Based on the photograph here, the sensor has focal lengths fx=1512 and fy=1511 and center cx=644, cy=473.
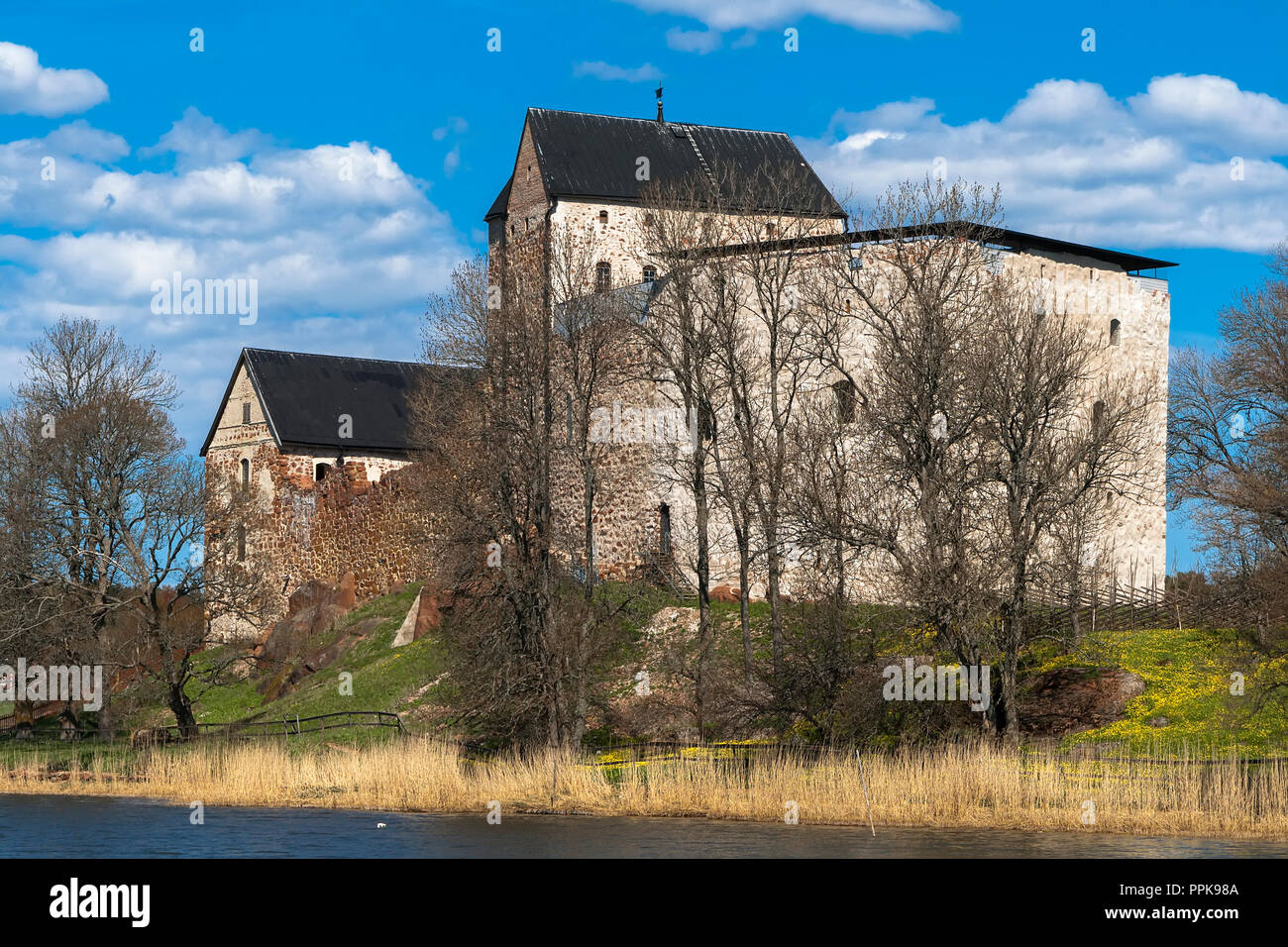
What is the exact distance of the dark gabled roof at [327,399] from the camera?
2226 inches

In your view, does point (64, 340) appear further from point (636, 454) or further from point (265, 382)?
point (636, 454)

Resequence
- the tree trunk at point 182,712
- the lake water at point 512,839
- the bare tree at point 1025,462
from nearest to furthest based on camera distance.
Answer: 1. the lake water at point 512,839
2. the bare tree at point 1025,462
3. the tree trunk at point 182,712

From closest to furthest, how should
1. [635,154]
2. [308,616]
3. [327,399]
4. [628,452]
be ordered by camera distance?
1. [628,452]
2. [308,616]
3. [635,154]
4. [327,399]

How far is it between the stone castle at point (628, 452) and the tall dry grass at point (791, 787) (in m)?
9.29

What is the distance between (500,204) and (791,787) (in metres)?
34.6

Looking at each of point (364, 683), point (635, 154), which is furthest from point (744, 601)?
point (635, 154)

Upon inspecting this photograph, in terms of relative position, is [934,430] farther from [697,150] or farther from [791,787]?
[697,150]

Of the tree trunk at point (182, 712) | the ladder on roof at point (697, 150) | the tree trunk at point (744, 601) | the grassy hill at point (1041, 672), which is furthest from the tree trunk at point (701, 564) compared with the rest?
the ladder on roof at point (697, 150)

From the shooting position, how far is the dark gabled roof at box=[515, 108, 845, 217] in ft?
172

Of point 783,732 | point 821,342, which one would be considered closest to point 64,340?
point 821,342

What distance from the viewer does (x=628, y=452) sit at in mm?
41344

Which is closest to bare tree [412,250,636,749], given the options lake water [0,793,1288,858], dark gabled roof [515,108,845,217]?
lake water [0,793,1288,858]

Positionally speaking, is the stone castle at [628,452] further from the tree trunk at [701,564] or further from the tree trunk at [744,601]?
the tree trunk at [744,601]
